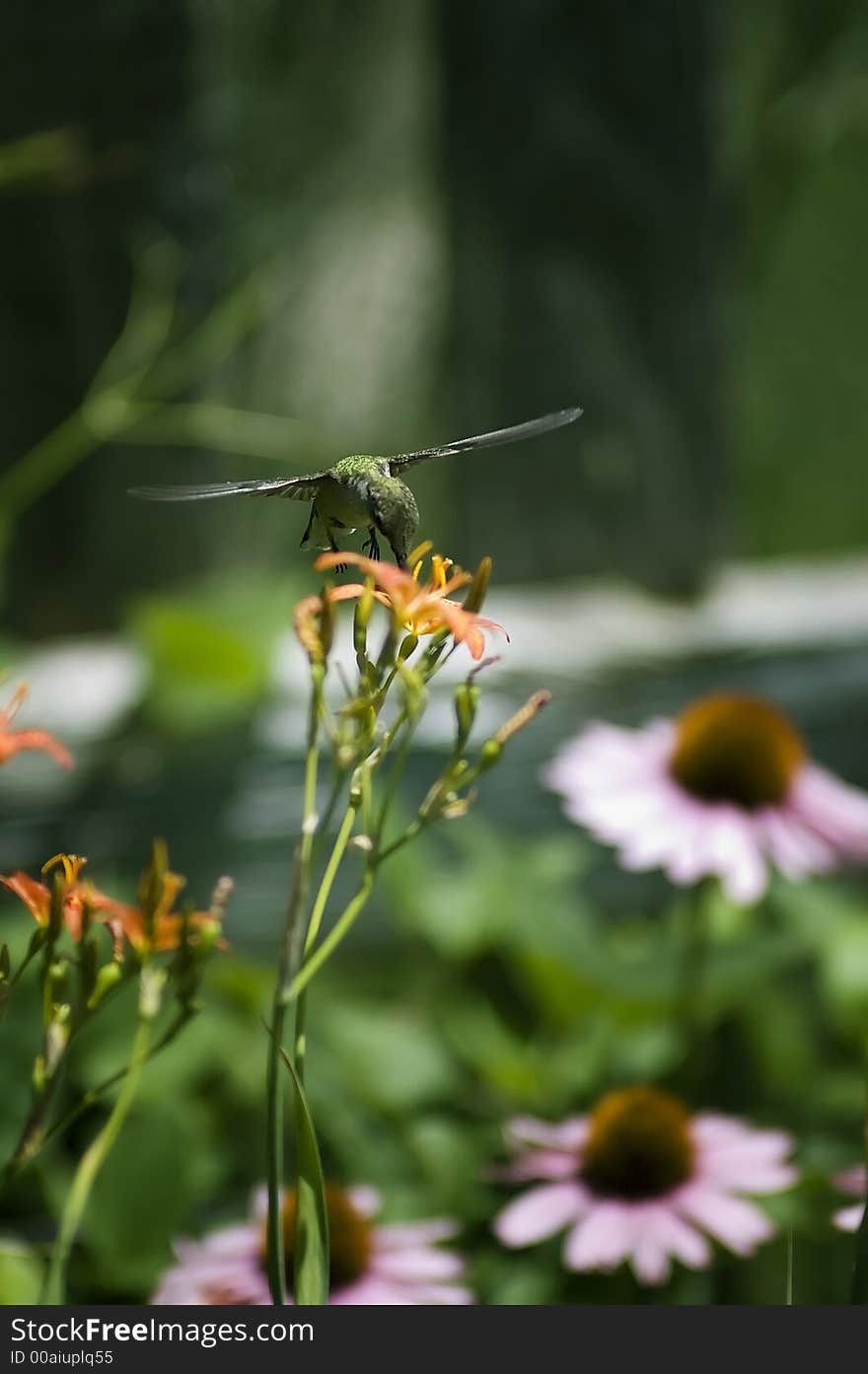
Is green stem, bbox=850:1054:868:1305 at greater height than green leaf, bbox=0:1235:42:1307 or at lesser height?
lesser

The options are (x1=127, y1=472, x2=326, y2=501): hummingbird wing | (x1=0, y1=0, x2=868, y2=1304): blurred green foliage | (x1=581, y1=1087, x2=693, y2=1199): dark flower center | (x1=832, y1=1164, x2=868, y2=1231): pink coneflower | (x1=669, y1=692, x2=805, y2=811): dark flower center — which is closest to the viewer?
(x1=127, y1=472, x2=326, y2=501): hummingbird wing

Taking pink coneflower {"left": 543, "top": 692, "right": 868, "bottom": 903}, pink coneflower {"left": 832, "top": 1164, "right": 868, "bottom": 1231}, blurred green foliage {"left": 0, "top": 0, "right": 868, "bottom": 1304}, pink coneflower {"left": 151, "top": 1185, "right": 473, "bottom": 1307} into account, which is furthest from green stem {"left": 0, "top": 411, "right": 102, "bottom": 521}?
pink coneflower {"left": 832, "top": 1164, "right": 868, "bottom": 1231}

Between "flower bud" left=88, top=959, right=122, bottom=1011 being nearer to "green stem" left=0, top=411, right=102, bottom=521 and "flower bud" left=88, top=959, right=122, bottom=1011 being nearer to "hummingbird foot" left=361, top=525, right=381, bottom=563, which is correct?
"hummingbird foot" left=361, top=525, right=381, bottom=563

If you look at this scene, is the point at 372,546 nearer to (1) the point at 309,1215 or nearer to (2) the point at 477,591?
(2) the point at 477,591

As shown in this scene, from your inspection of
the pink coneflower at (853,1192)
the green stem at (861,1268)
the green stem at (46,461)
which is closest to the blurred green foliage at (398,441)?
the green stem at (46,461)

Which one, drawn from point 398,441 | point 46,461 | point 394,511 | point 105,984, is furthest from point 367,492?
point 398,441

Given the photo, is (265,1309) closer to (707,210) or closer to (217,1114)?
(217,1114)
